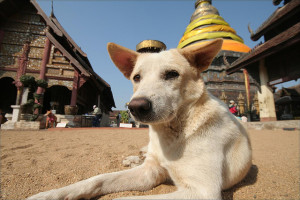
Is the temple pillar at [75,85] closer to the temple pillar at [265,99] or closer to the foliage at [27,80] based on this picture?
the foliage at [27,80]

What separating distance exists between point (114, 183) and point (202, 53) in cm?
165

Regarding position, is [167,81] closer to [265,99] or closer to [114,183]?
[114,183]

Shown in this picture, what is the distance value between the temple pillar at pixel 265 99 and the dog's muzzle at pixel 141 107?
1068 cm

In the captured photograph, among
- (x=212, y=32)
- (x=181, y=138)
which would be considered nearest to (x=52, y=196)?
(x=181, y=138)

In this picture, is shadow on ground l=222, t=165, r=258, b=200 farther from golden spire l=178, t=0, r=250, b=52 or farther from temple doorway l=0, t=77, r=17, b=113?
golden spire l=178, t=0, r=250, b=52

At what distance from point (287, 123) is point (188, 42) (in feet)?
50.9

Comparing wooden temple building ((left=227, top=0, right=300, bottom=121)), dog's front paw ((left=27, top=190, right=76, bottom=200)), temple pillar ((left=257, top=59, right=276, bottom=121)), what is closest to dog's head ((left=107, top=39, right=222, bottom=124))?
dog's front paw ((left=27, top=190, right=76, bottom=200))

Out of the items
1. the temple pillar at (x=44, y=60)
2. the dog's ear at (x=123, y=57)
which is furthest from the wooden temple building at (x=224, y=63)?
the temple pillar at (x=44, y=60)

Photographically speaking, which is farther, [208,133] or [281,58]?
[281,58]

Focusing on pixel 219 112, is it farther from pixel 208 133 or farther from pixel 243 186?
pixel 243 186

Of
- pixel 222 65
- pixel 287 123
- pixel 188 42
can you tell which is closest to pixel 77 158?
pixel 287 123

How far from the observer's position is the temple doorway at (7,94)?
40.9 feet

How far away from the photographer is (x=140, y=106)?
123cm

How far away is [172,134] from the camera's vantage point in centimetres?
149
